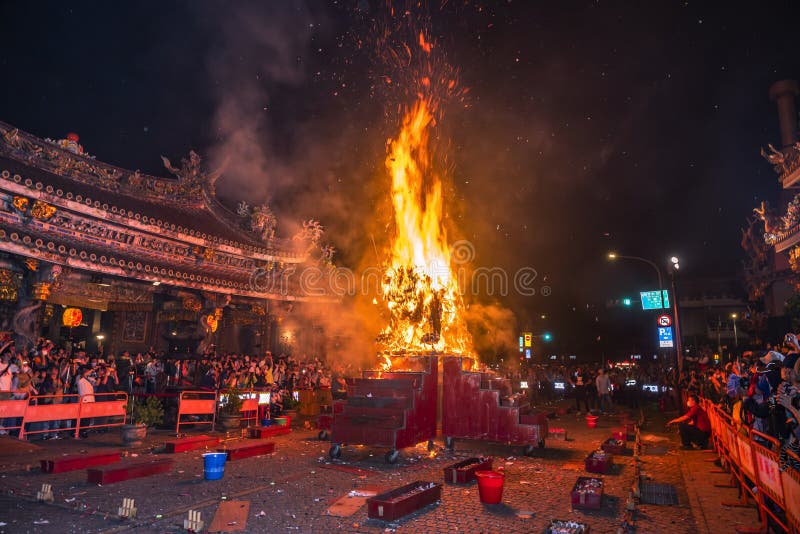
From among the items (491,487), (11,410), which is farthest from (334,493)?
(11,410)

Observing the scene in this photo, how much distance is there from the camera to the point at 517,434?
11.5 meters

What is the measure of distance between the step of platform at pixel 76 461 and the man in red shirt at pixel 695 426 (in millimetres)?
13054

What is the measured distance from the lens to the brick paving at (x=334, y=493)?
612 cm

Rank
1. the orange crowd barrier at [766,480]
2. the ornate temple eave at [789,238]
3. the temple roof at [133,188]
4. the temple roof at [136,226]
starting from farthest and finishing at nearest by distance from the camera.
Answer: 1. the ornate temple eave at [789,238]
2. the temple roof at [133,188]
3. the temple roof at [136,226]
4. the orange crowd barrier at [766,480]

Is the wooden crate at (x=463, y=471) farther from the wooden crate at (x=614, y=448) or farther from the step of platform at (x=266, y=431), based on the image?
the step of platform at (x=266, y=431)

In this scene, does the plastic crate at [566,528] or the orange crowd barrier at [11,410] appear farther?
the orange crowd barrier at [11,410]

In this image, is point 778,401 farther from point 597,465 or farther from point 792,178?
point 792,178

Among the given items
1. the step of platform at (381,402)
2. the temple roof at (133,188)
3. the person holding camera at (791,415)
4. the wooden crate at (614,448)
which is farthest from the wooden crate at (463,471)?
the temple roof at (133,188)

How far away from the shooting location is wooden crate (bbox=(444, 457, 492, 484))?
836cm

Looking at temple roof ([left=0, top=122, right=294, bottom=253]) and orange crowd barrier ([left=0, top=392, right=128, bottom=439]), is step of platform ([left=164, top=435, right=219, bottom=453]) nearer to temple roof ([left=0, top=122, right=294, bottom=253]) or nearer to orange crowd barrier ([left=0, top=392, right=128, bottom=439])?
orange crowd barrier ([left=0, top=392, right=128, bottom=439])

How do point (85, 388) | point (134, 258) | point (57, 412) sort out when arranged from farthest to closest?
Answer: point (134, 258)
point (85, 388)
point (57, 412)

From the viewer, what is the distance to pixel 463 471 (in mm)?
8398

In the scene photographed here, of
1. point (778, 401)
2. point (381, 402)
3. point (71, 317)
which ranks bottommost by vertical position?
point (381, 402)

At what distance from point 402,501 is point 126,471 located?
16.8ft
